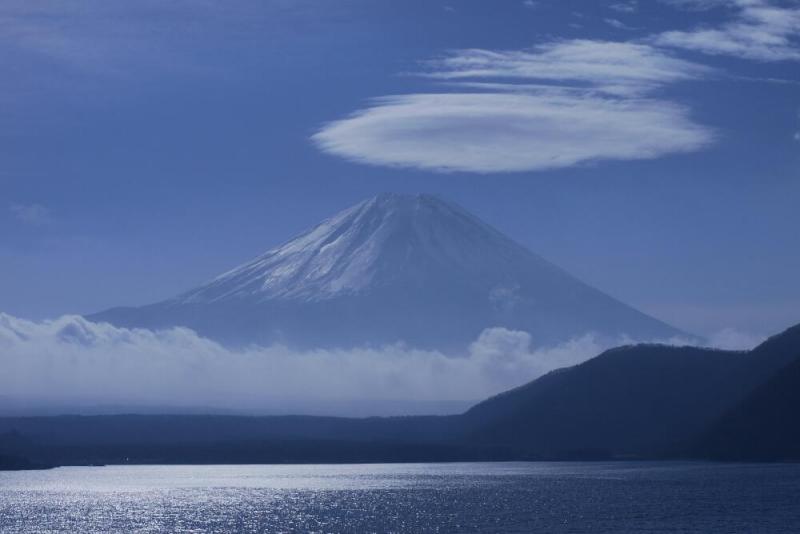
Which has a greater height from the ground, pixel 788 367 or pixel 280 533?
pixel 788 367

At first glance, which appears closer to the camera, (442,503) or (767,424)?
(442,503)

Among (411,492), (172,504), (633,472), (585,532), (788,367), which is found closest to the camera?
(585,532)

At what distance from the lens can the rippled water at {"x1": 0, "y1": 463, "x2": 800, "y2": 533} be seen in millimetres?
95375

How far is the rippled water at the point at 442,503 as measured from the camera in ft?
313

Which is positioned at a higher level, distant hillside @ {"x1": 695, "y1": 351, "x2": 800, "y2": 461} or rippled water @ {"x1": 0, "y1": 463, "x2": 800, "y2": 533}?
distant hillside @ {"x1": 695, "y1": 351, "x2": 800, "y2": 461}

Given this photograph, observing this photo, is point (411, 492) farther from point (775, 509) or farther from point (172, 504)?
point (775, 509)

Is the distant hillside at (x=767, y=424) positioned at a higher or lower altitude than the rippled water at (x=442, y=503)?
higher

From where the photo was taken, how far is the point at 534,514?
102m

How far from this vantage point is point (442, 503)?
118 metres

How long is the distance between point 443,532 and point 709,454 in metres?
105

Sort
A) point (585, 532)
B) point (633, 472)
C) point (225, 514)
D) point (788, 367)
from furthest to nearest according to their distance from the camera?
point (788, 367)
point (633, 472)
point (225, 514)
point (585, 532)

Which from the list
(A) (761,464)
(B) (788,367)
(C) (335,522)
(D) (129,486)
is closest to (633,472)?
(A) (761,464)

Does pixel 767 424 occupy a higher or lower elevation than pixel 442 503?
higher

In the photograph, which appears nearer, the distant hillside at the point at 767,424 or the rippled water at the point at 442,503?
the rippled water at the point at 442,503
